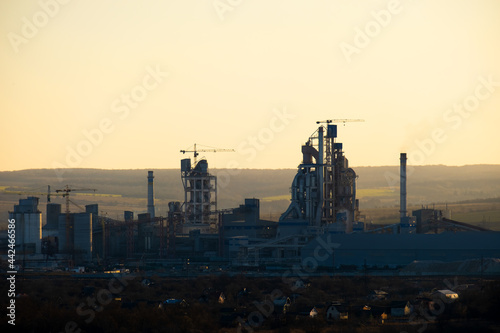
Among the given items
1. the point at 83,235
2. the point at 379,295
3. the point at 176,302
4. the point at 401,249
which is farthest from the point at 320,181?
the point at 176,302

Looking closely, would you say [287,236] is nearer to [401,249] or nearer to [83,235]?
[401,249]

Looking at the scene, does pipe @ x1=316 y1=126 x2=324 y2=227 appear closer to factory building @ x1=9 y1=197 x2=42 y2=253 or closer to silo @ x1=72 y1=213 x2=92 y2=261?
silo @ x1=72 y1=213 x2=92 y2=261

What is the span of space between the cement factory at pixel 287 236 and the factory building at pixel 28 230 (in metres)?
0.09

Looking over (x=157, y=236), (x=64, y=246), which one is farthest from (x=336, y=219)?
(x=64, y=246)

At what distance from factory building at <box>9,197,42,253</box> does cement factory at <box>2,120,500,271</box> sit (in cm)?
9

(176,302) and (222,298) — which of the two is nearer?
(176,302)

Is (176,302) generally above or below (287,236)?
below

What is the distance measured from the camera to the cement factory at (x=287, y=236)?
83.9m

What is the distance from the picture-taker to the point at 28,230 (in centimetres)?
9388

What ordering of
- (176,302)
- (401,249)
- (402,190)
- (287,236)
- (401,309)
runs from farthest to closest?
(402,190) → (287,236) → (401,249) → (176,302) → (401,309)

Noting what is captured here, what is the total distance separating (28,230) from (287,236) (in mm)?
24149

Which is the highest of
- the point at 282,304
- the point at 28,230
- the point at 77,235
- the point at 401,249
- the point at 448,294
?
the point at 28,230

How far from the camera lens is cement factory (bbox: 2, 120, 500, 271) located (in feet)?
275

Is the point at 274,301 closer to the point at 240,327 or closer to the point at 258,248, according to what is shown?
the point at 240,327
